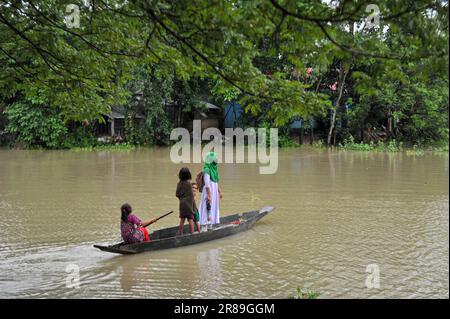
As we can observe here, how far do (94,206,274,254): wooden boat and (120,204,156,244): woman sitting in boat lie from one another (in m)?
0.13

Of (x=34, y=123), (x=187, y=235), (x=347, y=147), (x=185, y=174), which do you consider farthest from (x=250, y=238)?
(x=34, y=123)

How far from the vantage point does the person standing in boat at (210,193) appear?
8609 mm

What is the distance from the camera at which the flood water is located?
6355 millimetres

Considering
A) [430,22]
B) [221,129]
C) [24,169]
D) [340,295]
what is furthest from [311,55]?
[221,129]

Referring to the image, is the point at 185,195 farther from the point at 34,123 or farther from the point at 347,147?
the point at 34,123

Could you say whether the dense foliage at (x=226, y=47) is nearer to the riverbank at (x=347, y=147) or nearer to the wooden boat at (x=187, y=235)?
the wooden boat at (x=187, y=235)

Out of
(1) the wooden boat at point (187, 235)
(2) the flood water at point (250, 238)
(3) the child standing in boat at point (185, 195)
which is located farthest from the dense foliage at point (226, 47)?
(1) the wooden boat at point (187, 235)

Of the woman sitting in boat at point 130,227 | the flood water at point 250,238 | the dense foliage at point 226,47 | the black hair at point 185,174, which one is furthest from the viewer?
the black hair at point 185,174

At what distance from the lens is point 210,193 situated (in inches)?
343

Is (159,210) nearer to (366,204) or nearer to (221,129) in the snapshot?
(366,204)

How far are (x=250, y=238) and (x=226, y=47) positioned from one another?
5.10m

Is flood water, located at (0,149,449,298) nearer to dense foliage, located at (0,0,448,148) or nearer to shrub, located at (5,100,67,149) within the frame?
dense foliage, located at (0,0,448,148)

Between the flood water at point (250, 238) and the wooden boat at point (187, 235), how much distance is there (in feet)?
0.46

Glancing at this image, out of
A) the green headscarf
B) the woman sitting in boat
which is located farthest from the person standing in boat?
the woman sitting in boat
